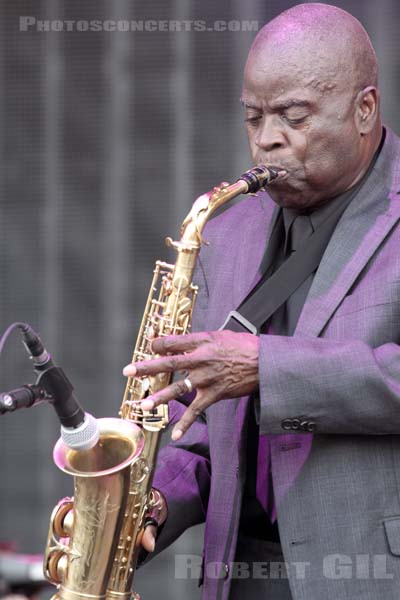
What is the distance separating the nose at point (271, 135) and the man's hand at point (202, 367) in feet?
1.70

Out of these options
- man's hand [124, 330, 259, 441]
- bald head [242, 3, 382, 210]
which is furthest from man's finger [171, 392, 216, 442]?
bald head [242, 3, 382, 210]

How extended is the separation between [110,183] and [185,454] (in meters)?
1.75

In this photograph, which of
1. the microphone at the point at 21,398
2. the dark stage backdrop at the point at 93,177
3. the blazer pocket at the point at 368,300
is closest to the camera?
the microphone at the point at 21,398

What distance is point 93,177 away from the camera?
4.75 meters

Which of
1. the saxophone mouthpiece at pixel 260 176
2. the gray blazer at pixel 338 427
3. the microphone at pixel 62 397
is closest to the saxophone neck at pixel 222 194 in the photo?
the saxophone mouthpiece at pixel 260 176

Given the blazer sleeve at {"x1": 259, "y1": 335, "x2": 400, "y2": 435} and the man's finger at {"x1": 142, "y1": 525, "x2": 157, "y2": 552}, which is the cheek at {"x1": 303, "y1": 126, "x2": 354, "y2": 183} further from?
the man's finger at {"x1": 142, "y1": 525, "x2": 157, "y2": 552}

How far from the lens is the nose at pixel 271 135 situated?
3.01 meters

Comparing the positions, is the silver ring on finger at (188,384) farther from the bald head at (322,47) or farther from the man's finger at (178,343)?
the bald head at (322,47)

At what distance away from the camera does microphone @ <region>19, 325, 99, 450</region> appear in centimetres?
246

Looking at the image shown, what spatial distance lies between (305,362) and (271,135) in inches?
23.1

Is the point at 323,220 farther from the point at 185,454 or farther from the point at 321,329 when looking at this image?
→ the point at 185,454

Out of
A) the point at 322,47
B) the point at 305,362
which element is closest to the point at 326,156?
the point at 322,47

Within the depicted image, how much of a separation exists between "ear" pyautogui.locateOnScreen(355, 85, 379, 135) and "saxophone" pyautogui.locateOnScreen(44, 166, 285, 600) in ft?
0.78

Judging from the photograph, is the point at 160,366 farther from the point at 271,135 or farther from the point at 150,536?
the point at 271,135
